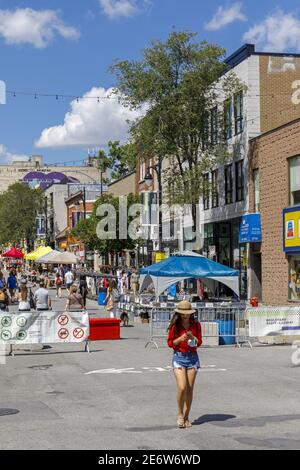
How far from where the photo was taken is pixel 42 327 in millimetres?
18125

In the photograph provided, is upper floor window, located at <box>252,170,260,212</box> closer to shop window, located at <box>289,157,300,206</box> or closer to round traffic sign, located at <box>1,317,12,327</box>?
shop window, located at <box>289,157,300,206</box>

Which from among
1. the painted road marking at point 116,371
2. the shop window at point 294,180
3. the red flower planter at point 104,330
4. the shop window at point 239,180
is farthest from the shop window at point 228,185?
the painted road marking at point 116,371

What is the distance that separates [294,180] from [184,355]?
22.4 meters

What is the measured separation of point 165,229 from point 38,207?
44660 millimetres

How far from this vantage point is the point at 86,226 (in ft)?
172

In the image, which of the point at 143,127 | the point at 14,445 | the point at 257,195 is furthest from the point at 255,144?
Answer: the point at 14,445

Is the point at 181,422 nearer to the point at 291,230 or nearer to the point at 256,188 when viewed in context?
the point at 291,230

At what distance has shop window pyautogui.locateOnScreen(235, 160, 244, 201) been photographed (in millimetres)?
36391

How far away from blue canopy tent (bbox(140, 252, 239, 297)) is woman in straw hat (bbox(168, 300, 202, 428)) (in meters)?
13.8

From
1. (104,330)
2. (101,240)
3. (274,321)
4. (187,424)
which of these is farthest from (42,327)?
(101,240)

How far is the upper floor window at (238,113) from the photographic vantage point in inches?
1421

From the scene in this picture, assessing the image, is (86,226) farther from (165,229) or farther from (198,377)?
(198,377)

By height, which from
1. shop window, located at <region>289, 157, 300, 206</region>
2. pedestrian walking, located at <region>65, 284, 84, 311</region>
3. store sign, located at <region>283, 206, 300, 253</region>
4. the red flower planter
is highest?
shop window, located at <region>289, 157, 300, 206</region>

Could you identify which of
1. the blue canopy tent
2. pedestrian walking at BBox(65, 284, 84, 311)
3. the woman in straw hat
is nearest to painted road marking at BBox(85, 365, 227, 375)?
the woman in straw hat
